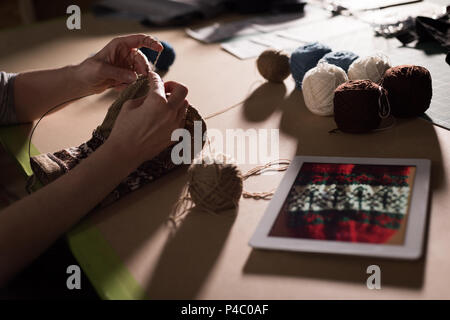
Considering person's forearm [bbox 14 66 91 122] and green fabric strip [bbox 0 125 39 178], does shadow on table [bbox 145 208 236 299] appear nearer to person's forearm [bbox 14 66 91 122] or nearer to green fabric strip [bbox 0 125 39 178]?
green fabric strip [bbox 0 125 39 178]

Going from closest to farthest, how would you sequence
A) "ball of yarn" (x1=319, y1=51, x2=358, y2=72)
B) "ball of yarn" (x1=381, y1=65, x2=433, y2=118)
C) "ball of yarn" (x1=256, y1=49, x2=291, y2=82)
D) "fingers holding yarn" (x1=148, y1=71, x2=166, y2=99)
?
1. "fingers holding yarn" (x1=148, y1=71, x2=166, y2=99)
2. "ball of yarn" (x1=381, y1=65, x2=433, y2=118)
3. "ball of yarn" (x1=319, y1=51, x2=358, y2=72)
4. "ball of yarn" (x1=256, y1=49, x2=291, y2=82)

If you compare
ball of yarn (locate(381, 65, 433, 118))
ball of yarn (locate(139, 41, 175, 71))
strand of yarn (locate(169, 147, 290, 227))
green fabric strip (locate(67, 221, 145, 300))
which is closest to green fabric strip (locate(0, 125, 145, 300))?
green fabric strip (locate(67, 221, 145, 300))

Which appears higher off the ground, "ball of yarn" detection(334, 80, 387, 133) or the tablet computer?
"ball of yarn" detection(334, 80, 387, 133)

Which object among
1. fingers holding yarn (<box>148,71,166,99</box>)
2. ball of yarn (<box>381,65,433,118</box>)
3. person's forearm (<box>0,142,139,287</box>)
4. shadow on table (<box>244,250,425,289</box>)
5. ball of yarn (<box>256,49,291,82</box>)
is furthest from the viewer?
ball of yarn (<box>256,49,291,82</box>)

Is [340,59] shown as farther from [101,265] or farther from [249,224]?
[101,265]

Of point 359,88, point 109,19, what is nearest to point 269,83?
point 359,88

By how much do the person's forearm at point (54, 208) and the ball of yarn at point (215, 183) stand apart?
0.42 ft

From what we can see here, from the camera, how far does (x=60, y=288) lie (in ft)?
2.96

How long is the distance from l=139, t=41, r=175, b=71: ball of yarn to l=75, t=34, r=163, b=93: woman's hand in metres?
0.23

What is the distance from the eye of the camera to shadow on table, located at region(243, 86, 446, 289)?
592mm

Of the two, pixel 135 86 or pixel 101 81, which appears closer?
pixel 135 86

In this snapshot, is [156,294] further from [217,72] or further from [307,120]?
[217,72]

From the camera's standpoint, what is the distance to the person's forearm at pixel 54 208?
0.69 meters
